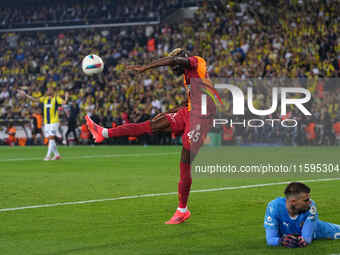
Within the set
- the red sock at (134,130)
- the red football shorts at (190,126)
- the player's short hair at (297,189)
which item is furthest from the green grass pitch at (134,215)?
the red sock at (134,130)

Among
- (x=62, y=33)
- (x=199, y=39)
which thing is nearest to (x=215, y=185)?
(x=199, y=39)

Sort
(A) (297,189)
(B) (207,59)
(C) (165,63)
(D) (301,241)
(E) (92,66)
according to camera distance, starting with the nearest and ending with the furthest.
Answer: (A) (297,189)
(D) (301,241)
(C) (165,63)
(E) (92,66)
(B) (207,59)

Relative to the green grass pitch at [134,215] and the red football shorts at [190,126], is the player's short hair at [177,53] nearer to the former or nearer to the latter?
the red football shorts at [190,126]

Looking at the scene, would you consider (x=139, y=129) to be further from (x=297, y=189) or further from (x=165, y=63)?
(x=297, y=189)

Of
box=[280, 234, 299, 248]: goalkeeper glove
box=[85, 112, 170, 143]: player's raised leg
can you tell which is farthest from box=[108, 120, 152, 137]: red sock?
box=[280, 234, 299, 248]: goalkeeper glove

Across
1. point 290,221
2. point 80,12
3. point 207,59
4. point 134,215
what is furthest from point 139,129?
point 80,12

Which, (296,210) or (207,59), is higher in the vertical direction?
(207,59)

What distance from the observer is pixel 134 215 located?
8.65 meters

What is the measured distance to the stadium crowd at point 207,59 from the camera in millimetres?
26578

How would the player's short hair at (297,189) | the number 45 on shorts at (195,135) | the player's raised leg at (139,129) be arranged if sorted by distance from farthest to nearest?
the player's raised leg at (139,129), the number 45 on shorts at (195,135), the player's short hair at (297,189)

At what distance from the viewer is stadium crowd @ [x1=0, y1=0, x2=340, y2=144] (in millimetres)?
26578

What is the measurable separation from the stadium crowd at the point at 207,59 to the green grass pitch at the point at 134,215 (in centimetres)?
1080

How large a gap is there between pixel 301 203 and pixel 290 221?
35cm

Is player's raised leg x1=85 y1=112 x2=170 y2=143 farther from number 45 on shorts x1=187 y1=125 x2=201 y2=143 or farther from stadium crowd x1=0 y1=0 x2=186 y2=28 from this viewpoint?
stadium crowd x1=0 y1=0 x2=186 y2=28
